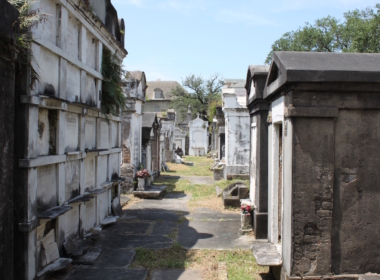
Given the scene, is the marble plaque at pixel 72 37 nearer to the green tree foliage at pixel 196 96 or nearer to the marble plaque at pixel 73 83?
the marble plaque at pixel 73 83

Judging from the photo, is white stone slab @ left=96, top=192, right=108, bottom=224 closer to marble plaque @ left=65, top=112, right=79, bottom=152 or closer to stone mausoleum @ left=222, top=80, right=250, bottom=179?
marble plaque @ left=65, top=112, right=79, bottom=152

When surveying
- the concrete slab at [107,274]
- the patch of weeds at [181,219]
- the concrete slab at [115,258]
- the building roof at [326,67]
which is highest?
the building roof at [326,67]

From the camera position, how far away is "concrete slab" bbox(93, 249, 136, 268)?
6047 mm

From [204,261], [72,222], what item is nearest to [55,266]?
[72,222]

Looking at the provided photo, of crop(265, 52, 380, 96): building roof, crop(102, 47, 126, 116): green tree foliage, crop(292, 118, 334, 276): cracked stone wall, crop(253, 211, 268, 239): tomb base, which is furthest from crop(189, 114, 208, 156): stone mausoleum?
crop(292, 118, 334, 276): cracked stone wall

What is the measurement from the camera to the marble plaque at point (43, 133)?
16.7 feet

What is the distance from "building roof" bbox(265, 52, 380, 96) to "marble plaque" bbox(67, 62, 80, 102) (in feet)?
11.6

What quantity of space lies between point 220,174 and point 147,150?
4.02 metres

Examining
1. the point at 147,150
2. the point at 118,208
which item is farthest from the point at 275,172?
the point at 147,150

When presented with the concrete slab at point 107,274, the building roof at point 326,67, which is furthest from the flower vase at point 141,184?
the building roof at point 326,67

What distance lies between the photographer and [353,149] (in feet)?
15.2

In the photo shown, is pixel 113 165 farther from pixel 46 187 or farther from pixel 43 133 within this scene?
pixel 43 133

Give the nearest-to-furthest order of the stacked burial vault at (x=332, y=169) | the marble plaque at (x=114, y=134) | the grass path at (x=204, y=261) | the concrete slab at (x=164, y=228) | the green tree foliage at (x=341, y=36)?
the stacked burial vault at (x=332, y=169)
the grass path at (x=204, y=261)
the concrete slab at (x=164, y=228)
the marble plaque at (x=114, y=134)
the green tree foliage at (x=341, y=36)

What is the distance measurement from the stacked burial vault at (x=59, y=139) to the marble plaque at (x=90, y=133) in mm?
21
